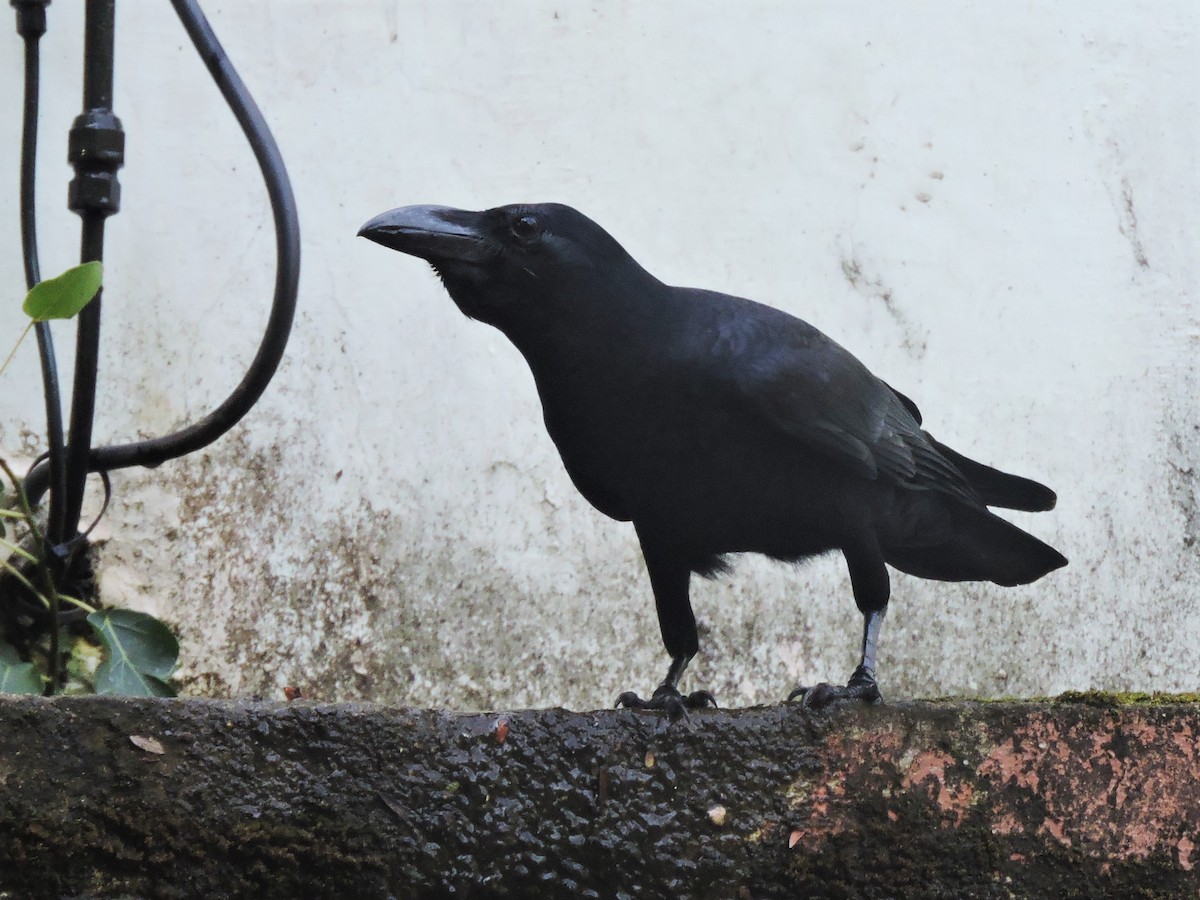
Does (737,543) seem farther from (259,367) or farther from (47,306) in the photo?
(47,306)

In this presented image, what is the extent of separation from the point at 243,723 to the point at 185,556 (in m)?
1.56

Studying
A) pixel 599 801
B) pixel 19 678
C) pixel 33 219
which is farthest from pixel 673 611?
pixel 33 219

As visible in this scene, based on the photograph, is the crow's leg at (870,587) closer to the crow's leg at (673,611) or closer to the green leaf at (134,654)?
the crow's leg at (673,611)

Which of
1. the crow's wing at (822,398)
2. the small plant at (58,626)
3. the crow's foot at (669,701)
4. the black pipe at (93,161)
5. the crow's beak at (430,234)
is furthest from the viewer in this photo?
the black pipe at (93,161)

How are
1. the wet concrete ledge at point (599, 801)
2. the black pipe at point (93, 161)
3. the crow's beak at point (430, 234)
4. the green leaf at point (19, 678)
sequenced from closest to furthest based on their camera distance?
the wet concrete ledge at point (599, 801)
the crow's beak at point (430, 234)
the black pipe at point (93, 161)
the green leaf at point (19, 678)

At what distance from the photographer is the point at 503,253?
1708mm

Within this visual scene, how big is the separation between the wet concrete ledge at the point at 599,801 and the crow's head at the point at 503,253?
0.58m

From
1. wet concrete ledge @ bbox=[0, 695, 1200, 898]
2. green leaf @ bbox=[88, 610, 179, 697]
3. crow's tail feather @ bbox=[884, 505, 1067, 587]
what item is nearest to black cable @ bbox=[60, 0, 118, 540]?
green leaf @ bbox=[88, 610, 179, 697]

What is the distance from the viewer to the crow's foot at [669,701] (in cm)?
154

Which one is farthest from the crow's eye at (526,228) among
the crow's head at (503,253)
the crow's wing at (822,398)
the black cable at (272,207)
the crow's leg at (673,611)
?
the black cable at (272,207)

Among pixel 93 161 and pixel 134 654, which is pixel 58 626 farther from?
pixel 93 161

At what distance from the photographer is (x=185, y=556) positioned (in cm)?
284

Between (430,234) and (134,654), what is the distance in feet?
3.54

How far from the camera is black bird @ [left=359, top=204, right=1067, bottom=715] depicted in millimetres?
1713
